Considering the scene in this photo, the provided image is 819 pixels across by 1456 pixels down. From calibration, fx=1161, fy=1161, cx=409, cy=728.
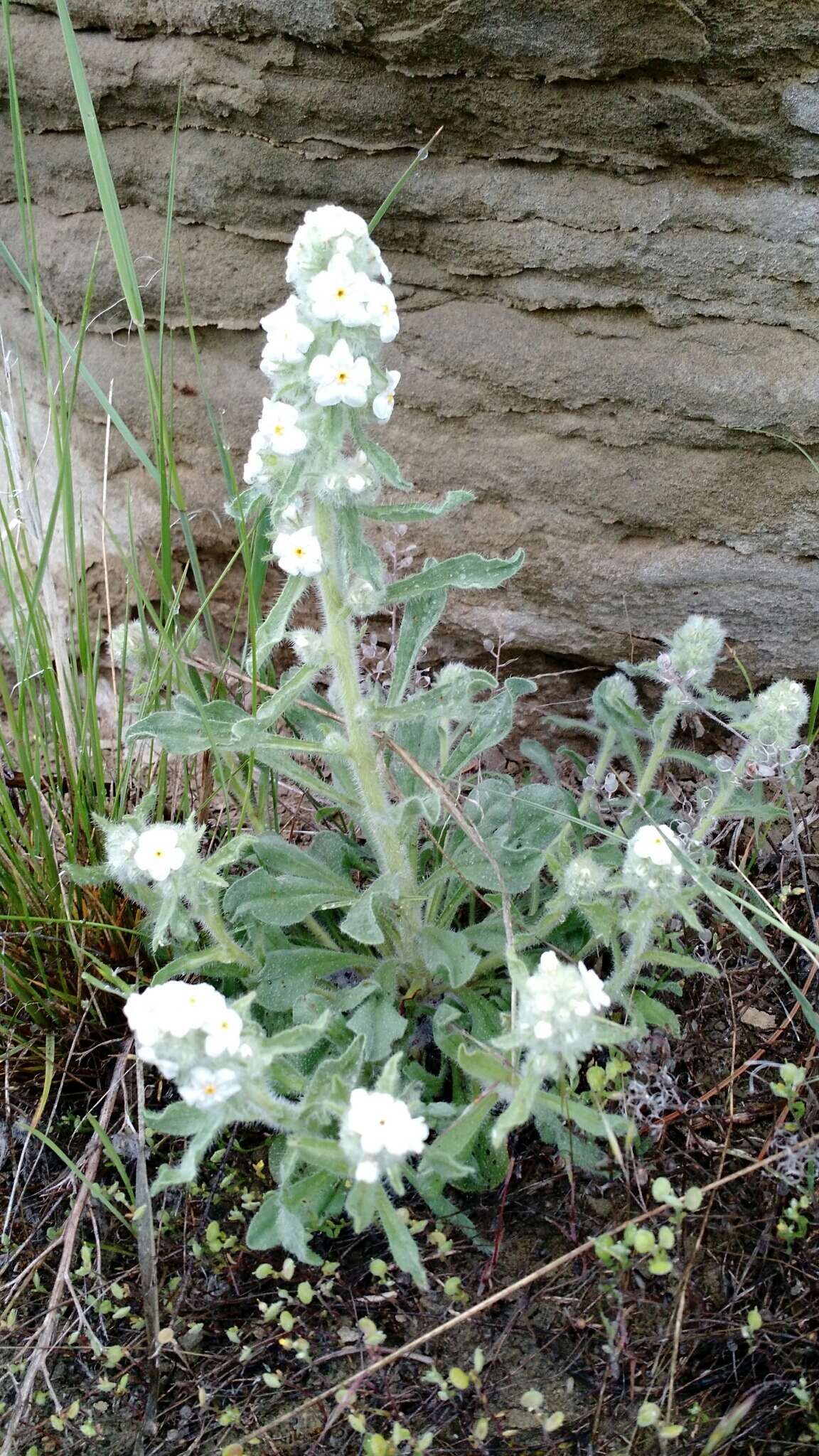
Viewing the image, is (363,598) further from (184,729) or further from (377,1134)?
(377,1134)

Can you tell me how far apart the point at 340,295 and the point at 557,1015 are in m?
1.27

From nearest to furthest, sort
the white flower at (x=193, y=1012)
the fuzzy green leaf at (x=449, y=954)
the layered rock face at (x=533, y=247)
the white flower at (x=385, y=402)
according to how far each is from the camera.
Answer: the white flower at (x=193, y=1012) < the white flower at (x=385, y=402) < the fuzzy green leaf at (x=449, y=954) < the layered rock face at (x=533, y=247)

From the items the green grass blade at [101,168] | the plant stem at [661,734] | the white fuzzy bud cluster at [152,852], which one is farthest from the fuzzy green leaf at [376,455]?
the plant stem at [661,734]

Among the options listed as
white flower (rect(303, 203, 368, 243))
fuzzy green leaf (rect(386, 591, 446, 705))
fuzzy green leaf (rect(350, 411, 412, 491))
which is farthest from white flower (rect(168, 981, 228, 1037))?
white flower (rect(303, 203, 368, 243))

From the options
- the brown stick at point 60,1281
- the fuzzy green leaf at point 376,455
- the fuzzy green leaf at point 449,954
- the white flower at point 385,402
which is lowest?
the brown stick at point 60,1281

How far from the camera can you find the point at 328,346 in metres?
2.03

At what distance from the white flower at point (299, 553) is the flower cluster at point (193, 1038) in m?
0.78

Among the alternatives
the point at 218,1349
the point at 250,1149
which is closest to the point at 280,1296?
the point at 218,1349

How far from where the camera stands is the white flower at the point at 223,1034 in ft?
6.38

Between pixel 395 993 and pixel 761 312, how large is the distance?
193 centimetres

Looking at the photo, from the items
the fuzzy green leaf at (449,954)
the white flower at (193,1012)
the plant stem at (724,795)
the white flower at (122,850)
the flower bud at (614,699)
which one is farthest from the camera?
the flower bud at (614,699)

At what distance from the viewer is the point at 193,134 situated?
10.4 ft

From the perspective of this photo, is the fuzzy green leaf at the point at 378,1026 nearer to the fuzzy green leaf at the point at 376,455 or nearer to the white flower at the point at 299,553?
the white flower at the point at 299,553

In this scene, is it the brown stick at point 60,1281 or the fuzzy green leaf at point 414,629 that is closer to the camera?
the brown stick at point 60,1281
